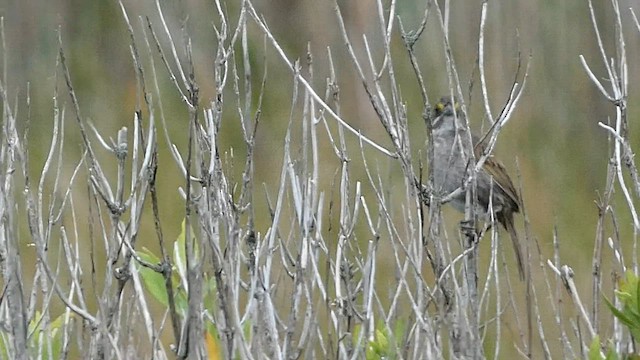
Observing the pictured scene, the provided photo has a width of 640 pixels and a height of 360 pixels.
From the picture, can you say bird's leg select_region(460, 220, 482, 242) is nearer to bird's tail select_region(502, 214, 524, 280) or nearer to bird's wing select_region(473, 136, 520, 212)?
bird's tail select_region(502, 214, 524, 280)

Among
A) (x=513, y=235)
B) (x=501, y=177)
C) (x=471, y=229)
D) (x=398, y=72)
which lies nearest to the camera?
(x=471, y=229)

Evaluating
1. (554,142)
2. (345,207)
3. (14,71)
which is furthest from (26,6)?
(345,207)

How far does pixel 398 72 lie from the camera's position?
23.6 feet

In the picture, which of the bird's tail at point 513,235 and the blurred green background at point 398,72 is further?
the blurred green background at point 398,72

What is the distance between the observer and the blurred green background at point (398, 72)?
688 cm

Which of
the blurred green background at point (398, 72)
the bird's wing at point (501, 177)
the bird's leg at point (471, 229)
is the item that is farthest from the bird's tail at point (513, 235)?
the bird's leg at point (471, 229)

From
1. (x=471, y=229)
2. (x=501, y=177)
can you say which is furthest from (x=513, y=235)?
(x=471, y=229)

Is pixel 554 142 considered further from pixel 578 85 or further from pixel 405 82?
pixel 405 82

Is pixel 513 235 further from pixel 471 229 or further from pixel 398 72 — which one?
pixel 471 229

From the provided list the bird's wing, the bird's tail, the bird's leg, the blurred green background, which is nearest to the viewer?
the bird's leg

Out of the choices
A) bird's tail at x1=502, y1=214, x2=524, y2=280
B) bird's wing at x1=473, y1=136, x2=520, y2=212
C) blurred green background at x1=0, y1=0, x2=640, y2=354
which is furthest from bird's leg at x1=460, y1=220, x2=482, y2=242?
blurred green background at x1=0, y1=0, x2=640, y2=354

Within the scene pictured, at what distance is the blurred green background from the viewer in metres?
6.88

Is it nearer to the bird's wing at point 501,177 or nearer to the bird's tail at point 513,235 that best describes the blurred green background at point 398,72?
the bird's wing at point 501,177

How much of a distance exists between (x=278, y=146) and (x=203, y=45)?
112 cm
